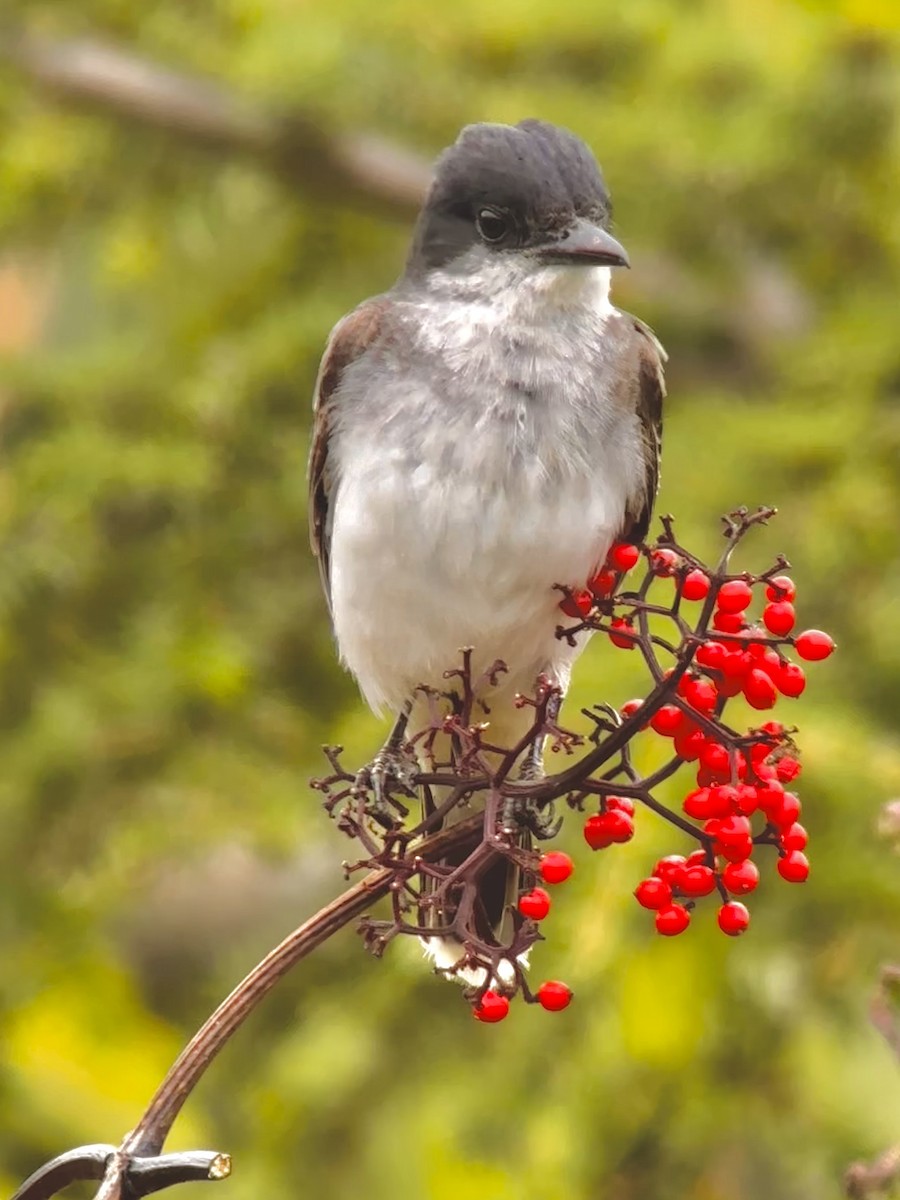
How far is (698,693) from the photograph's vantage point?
1801 mm

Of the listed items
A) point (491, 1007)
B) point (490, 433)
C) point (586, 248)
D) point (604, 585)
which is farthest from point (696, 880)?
point (586, 248)

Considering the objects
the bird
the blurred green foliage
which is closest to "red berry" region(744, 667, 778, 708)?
the bird

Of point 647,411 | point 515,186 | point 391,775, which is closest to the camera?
point 391,775

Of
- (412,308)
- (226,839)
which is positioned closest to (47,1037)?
(226,839)

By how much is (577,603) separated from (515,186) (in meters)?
0.91

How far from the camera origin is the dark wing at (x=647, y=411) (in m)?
2.94

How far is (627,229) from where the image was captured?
4.08m

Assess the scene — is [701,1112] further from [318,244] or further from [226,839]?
[318,244]

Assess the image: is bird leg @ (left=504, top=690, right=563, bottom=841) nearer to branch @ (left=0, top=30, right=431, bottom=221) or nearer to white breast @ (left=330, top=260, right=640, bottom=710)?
white breast @ (left=330, top=260, right=640, bottom=710)

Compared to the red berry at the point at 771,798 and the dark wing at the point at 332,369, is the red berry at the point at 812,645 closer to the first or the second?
the red berry at the point at 771,798


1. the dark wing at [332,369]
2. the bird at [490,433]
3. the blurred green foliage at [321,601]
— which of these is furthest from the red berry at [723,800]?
A: the dark wing at [332,369]

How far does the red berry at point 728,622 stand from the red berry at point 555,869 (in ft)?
0.93

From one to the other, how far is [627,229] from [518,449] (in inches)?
59.4

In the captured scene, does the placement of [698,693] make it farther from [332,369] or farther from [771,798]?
[332,369]
